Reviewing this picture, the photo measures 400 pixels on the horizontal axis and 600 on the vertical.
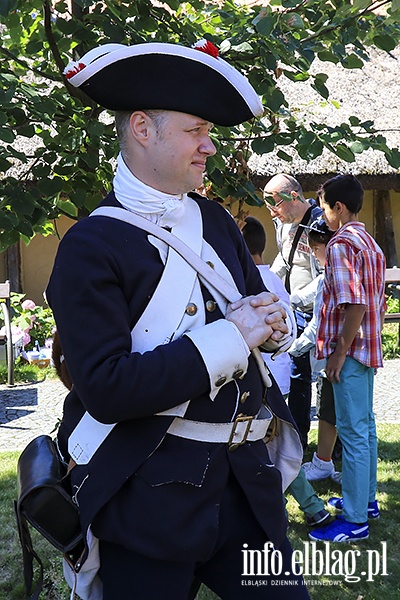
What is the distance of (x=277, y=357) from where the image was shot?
145 inches

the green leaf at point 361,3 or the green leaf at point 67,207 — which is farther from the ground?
the green leaf at point 361,3

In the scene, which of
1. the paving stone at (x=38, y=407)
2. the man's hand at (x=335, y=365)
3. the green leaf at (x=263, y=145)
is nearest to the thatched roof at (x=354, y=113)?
the paving stone at (x=38, y=407)

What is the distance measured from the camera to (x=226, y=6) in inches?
124

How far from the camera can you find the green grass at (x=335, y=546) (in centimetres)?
317

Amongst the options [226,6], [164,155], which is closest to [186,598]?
[164,155]

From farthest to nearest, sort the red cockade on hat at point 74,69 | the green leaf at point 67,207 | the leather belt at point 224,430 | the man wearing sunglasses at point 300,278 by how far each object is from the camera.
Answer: the man wearing sunglasses at point 300,278
the green leaf at point 67,207
the red cockade on hat at point 74,69
the leather belt at point 224,430

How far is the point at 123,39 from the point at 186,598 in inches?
77.0

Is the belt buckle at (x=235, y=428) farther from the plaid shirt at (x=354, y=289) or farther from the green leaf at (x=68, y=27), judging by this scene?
the plaid shirt at (x=354, y=289)

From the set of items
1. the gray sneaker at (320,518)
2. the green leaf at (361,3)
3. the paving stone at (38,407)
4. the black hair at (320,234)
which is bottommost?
the paving stone at (38,407)

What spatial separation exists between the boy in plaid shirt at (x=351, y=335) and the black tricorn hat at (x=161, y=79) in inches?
77.3

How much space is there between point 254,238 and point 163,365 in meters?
2.40

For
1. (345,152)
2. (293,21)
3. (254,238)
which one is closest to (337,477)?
(254,238)

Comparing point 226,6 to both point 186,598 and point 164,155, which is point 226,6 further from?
point 186,598

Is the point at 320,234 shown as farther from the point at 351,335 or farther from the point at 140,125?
the point at 140,125
